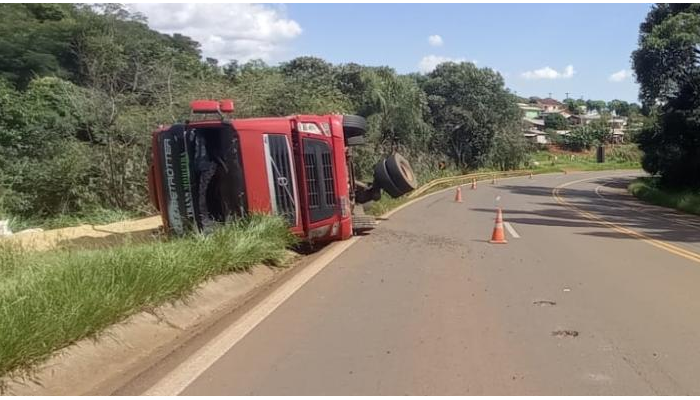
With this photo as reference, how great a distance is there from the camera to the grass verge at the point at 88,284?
200 inches

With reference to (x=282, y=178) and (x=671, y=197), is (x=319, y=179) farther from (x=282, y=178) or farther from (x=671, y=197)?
(x=671, y=197)

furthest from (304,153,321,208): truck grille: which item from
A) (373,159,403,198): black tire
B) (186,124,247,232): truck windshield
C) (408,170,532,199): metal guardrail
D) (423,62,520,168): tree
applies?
(423,62,520,168): tree

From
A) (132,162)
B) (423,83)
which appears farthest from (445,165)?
(132,162)

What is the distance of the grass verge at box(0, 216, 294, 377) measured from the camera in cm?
509

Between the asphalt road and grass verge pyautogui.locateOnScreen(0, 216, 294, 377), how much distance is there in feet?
2.73

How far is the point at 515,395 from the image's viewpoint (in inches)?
192

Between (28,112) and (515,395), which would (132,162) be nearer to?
(28,112)

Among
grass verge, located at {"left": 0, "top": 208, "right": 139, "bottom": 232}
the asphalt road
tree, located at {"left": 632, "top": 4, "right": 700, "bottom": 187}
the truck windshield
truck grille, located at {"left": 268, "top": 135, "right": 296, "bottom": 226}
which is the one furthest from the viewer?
tree, located at {"left": 632, "top": 4, "right": 700, "bottom": 187}

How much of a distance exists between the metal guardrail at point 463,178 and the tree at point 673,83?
12524 mm

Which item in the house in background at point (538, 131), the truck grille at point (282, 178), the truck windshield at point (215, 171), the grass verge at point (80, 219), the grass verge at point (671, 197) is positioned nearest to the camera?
the truck windshield at point (215, 171)

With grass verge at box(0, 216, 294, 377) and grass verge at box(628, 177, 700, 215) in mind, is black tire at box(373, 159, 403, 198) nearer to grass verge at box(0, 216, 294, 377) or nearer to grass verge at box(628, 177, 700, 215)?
grass verge at box(0, 216, 294, 377)

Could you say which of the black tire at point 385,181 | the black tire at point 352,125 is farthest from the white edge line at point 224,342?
the black tire at point 385,181

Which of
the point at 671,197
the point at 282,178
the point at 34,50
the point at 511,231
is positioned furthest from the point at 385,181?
the point at 34,50

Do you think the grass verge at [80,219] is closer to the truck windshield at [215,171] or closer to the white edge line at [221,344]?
the truck windshield at [215,171]
